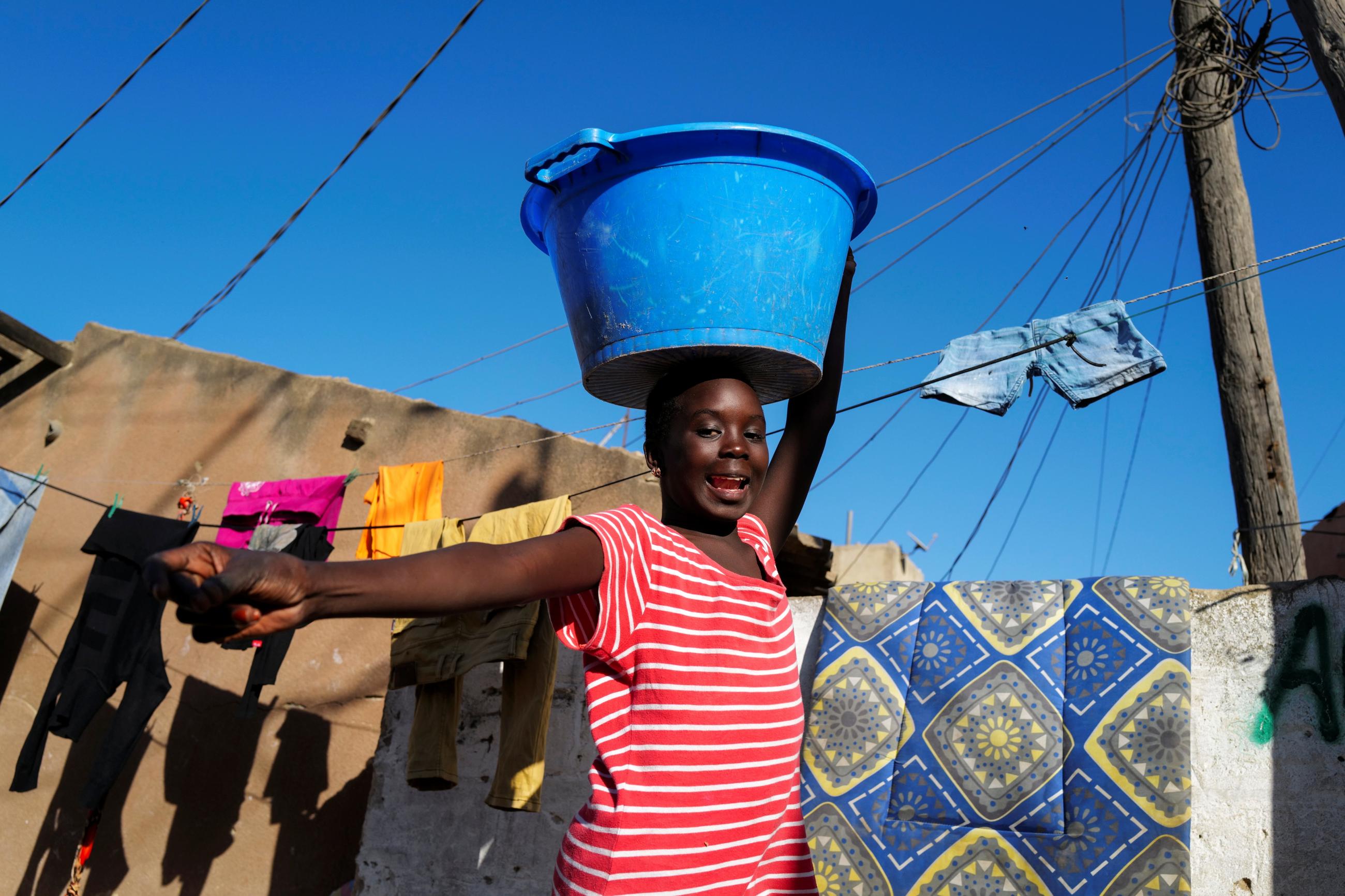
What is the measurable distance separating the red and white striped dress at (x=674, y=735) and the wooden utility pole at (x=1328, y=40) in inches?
90.8

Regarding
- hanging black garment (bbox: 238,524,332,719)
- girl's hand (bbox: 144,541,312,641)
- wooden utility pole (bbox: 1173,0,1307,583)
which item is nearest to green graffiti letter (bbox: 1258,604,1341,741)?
wooden utility pole (bbox: 1173,0,1307,583)

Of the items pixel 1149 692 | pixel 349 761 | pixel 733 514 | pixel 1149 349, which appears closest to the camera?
pixel 733 514

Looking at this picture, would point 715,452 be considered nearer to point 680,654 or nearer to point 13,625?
point 680,654

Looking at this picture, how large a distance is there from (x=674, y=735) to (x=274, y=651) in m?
4.08

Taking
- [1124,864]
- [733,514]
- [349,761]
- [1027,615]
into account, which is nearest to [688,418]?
[733,514]

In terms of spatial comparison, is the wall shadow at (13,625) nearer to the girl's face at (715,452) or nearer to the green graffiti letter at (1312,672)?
the girl's face at (715,452)

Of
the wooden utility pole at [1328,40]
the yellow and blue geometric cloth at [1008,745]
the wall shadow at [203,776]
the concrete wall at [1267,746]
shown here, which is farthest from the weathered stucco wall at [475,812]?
the wall shadow at [203,776]

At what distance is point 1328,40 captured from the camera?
270 centimetres

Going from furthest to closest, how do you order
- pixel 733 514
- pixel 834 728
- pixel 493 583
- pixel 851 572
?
pixel 851 572
pixel 834 728
pixel 733 514
pixel 493 583

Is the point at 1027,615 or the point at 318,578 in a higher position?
the point at 1027,615

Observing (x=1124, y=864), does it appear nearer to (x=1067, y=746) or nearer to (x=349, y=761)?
(x=1067, y=746)

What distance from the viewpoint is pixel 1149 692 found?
2.30m

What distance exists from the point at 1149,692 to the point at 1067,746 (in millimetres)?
224

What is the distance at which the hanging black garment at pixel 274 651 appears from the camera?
5.00 metres
